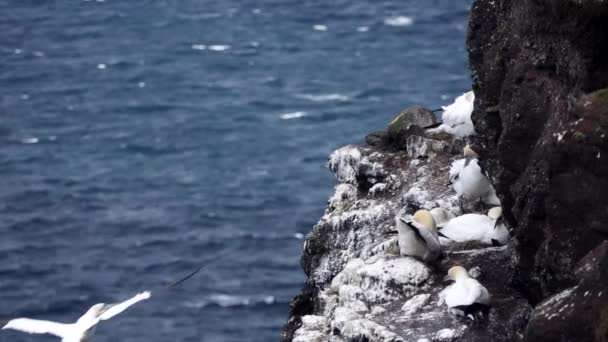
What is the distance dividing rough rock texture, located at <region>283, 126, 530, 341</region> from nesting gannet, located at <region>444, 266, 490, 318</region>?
0.11m

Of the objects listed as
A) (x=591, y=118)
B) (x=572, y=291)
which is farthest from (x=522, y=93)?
(x=572, y=291)

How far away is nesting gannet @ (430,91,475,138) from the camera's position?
39.1 feet

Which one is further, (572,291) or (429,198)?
(429,198)

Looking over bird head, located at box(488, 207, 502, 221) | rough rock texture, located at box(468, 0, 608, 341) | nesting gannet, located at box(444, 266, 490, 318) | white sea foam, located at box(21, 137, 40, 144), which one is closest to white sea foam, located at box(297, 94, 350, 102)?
white sea foam, located at box(21, 137, 40, 144)

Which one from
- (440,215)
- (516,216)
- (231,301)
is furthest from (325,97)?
(516,216)

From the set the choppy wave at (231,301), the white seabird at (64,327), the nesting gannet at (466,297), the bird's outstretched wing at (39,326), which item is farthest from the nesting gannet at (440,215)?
the choppy wave at (231,301)

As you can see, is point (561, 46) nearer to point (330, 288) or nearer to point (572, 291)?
point (572, 291)

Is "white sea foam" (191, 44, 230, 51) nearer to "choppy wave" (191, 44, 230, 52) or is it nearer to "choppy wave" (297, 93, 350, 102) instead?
"choppy wave" (191, 44, 230, 52)

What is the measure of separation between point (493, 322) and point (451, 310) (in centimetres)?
38

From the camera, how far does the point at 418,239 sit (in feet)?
32.8

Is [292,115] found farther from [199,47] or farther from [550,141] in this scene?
[550,141]

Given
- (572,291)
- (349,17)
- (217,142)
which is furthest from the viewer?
(349,17)

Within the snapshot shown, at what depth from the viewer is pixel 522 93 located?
8.89m

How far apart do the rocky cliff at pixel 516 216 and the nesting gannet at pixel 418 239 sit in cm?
10
